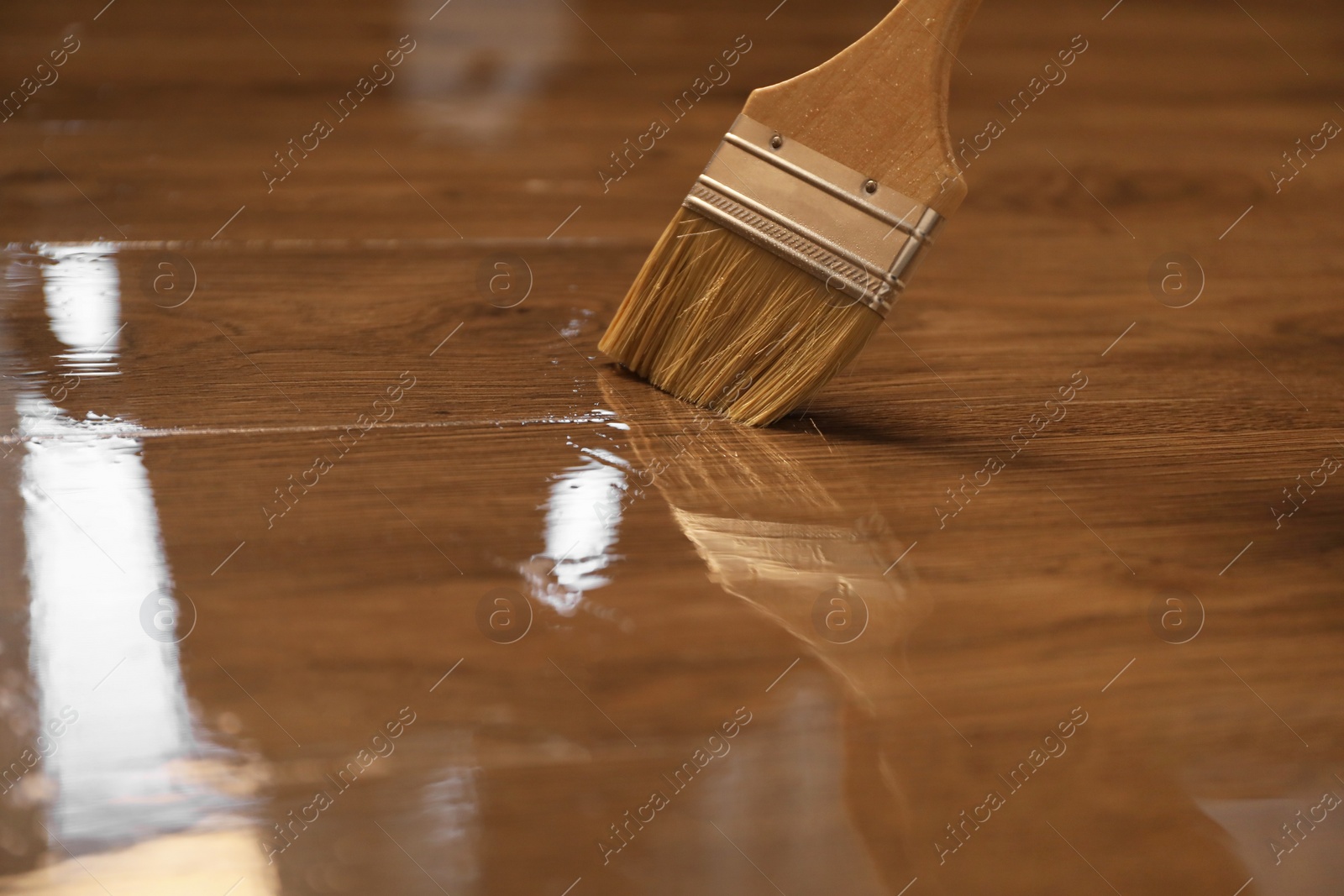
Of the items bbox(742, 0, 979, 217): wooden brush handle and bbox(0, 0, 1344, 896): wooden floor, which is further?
bbox(742, 0, 979, 217): wooden brush handle

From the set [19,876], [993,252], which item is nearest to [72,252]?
[19,876]

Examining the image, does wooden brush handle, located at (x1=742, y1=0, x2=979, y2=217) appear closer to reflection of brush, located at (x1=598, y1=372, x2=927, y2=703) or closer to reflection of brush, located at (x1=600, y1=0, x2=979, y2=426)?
reflection of brush, located at (x1=600, y1=0, x2=979, y2=426)

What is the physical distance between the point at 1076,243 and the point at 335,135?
0.81 metres

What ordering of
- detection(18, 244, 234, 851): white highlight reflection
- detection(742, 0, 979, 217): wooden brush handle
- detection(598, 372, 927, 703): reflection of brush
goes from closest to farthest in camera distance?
detection(18, 244, 234, 851): white highlight reflection < detection(598, 372, 927, 703): reflection of brush < detection(742, 0, 979, 217): wooden brush handle

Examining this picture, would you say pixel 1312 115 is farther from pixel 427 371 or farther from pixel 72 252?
pixel 72 252

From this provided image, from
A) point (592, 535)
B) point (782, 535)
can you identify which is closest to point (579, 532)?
point (592, 535)

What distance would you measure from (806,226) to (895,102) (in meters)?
0.10

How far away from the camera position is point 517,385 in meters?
0.87

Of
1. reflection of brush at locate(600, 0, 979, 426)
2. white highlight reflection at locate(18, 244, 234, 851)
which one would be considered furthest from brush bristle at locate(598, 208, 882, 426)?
white highlight reflection at locate(18, 244, 234, 851)

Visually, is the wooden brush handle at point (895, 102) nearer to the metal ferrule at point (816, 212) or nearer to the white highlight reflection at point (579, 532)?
the metal ferrule at point (816, 212)

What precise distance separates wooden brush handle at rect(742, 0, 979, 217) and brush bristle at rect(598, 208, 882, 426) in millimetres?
87

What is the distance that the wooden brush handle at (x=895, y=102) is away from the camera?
30.4 inches

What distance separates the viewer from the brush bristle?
81 cm

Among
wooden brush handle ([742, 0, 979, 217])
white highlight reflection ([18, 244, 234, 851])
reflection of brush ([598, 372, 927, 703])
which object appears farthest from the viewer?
wooden brush handle ([742, 0, 979, 217])
